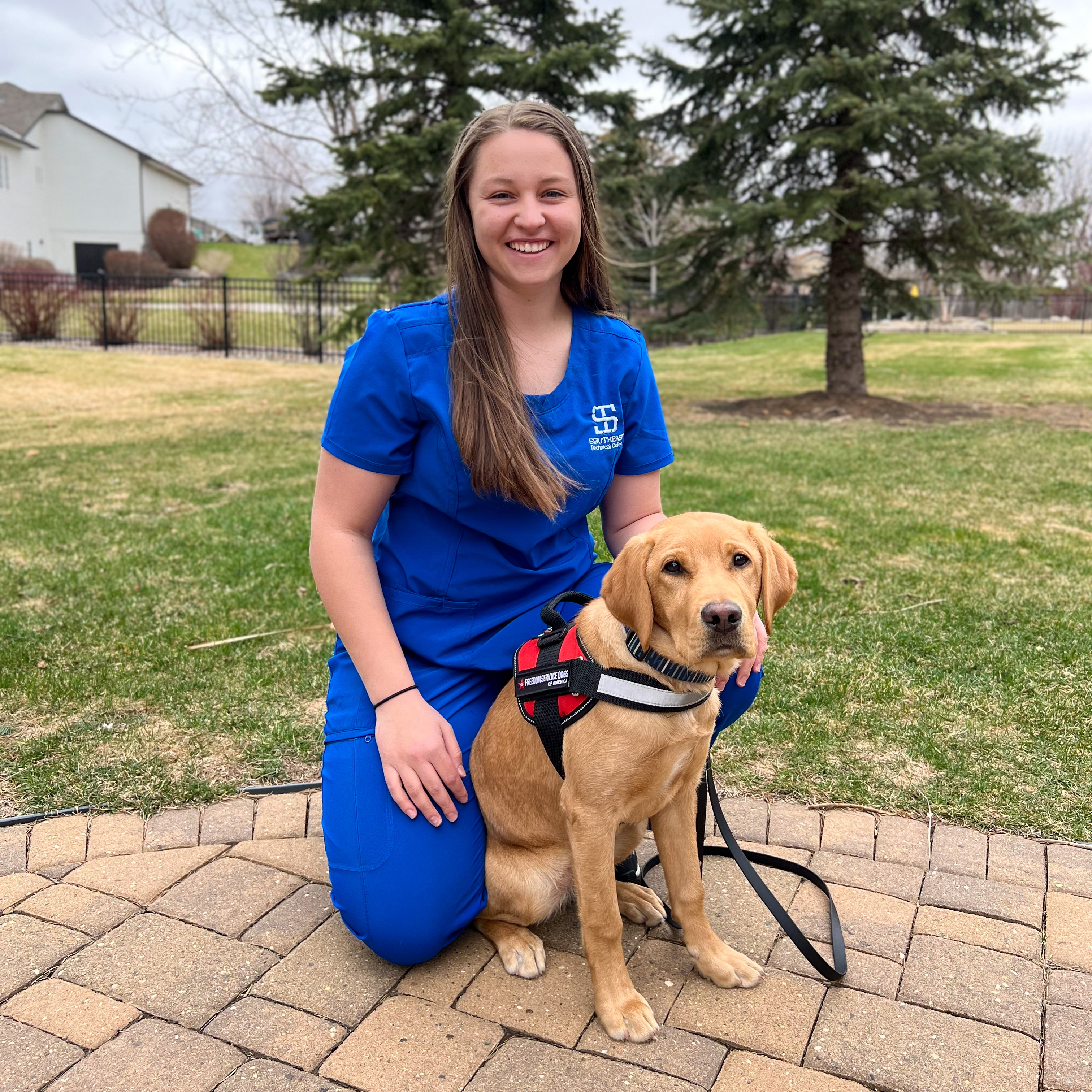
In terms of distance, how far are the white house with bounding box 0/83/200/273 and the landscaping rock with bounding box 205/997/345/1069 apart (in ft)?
183

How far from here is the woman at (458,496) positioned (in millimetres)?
2445

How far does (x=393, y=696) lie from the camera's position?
2.49 meters

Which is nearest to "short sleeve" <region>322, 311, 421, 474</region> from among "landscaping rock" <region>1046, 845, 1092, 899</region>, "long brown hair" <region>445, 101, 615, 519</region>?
"long brown hair" <region>445, 101, 615, 519</region>

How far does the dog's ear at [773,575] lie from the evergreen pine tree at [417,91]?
1137cm

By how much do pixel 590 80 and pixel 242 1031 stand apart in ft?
45.3

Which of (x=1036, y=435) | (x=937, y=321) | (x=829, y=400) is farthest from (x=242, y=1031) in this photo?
(x=937, y=321)

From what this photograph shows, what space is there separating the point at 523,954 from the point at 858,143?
11.4m

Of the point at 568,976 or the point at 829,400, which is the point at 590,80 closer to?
the point at 829,400

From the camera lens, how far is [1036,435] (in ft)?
35.2

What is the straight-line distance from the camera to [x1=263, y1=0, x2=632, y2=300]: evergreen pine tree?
507 inches

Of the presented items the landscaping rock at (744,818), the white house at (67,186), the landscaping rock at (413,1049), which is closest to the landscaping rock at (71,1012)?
the landscaping rock at (413,1049)

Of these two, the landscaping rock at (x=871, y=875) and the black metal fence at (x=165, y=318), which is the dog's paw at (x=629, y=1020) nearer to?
the landscaping rock at (x=871, y=875)

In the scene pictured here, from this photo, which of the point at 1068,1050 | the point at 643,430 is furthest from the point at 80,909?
the point at 1068,1050

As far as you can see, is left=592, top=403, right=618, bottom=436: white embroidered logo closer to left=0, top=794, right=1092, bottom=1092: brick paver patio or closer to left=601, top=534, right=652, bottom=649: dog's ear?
left=601, top=534, right=652, bottom=649: dog's ear
